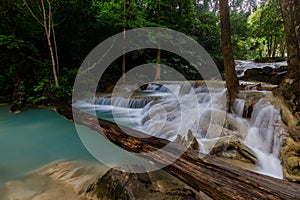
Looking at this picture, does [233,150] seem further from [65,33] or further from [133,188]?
[65,33]

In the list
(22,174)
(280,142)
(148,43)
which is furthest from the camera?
(148,43)

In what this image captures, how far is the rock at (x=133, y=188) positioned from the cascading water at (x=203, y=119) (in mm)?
1597

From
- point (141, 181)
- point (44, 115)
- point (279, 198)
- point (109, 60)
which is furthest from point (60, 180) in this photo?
point (109, 60)

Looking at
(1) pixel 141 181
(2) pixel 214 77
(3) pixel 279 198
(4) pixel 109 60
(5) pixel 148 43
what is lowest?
(1) pixel 141 181

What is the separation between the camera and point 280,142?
3.87m

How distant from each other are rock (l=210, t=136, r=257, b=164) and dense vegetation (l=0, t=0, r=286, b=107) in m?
A: 6.45

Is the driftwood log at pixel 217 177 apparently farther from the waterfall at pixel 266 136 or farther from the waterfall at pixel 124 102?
the waterfall at pixel 124 102

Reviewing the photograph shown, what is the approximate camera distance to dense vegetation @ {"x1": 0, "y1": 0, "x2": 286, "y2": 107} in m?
8.30

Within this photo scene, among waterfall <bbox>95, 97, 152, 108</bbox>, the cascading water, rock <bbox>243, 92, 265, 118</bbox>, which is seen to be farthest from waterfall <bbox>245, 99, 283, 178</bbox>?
waterfall <bbox>95, 97, 152, 108</bbox>

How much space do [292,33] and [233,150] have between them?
3172 mm

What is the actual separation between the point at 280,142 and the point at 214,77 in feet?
29.2

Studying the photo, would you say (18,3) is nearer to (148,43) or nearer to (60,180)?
(148,43)

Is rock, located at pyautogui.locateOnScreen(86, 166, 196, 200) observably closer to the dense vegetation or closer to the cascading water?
the cascading water

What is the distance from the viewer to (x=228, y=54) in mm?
5176
